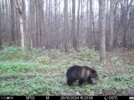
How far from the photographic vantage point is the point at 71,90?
7.44m

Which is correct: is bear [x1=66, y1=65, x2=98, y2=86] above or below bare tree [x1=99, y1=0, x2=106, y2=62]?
below

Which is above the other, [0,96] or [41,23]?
[41,23]

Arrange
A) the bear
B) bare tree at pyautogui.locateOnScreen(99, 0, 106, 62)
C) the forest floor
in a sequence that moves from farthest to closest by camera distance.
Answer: bare tree at pyautogui.locateOnScreen(99, 0, 106, 62) → the bear → the forest floor

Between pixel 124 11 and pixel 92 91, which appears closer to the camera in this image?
pixel 92 91

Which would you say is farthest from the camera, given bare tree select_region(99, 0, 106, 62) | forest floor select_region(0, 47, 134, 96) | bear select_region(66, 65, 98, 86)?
bare tree select_region(99, 0, 106, 62)

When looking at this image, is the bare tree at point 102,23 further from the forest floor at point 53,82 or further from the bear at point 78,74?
the bear at point 78,74

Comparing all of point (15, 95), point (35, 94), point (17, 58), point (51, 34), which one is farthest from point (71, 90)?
point (51, 34)

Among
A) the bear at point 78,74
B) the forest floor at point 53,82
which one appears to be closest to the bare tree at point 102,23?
the forest floor at point 53,82

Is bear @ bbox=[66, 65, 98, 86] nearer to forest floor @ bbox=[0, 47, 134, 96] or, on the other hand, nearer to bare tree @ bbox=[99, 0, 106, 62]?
forest floor @ bbox=[0, 47, 134, 96]

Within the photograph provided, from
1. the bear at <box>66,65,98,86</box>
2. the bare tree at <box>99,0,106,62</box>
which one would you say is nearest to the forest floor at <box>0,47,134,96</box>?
the bear at <box>66,65,98,86</box>

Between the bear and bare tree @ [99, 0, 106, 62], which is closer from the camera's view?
the bear

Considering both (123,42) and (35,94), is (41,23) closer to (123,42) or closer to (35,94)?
(123,42)

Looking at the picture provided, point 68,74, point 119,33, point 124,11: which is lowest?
point 68,74

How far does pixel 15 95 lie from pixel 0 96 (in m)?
0.54
